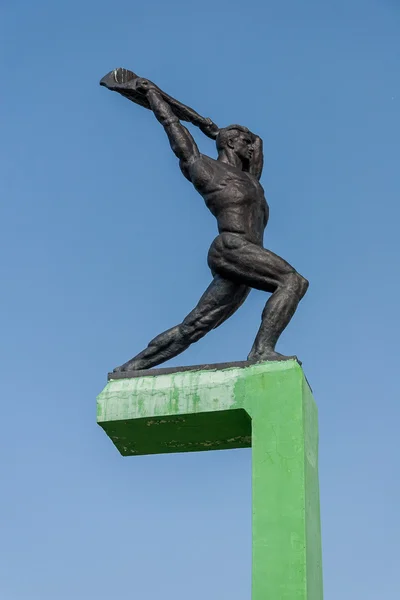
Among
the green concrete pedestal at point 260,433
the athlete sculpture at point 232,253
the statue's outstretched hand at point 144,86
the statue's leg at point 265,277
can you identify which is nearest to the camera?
the green concrete pedestal at point 260,433

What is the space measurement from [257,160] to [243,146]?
22 centimetres

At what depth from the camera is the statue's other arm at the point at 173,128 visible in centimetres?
1067

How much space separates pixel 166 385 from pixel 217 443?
2.75 ft

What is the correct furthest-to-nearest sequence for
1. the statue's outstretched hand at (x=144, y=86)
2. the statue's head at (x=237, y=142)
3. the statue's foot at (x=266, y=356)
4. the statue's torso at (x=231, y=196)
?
1. the statue's outstretched hand at (x=144, y=86)
2. the statue's head at (x=237, y=142)
3. the statue's torso at (x=231, y=196)
4. the statue's foot at (x=266, y=356)

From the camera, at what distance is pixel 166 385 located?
980 centimetres

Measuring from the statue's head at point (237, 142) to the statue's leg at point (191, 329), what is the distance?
147 centimetres

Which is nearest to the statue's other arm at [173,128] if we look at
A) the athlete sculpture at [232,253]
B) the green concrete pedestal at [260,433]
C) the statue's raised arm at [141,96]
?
the athlete sculpture at [232,253]

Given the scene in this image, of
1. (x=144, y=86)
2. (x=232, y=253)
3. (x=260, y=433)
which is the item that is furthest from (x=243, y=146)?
(x=260, y=433)

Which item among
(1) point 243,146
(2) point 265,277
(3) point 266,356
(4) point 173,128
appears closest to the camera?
(3) point 266,356

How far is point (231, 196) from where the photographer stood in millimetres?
10305

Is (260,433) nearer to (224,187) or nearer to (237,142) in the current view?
(224,187)

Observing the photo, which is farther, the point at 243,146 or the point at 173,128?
the point at 243,146

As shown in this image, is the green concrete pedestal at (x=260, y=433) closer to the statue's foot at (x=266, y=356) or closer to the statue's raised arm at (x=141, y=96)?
the statue's foot at (x=266, y=356)

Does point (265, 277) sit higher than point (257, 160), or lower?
lower
